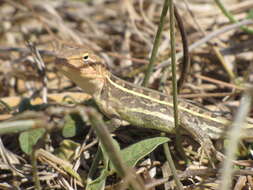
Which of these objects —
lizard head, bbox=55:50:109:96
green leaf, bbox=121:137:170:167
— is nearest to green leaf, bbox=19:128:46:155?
lizard head, bbox=55:50:109:96

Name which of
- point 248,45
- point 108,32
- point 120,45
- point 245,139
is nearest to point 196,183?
point 245,139

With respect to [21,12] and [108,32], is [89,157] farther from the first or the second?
[21,12]

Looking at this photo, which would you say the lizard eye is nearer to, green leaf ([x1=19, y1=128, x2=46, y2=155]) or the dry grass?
the dry grass

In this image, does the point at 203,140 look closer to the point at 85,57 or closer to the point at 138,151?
the point at 138,151

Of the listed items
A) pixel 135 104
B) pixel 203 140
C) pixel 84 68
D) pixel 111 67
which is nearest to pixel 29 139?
pixel 84 68

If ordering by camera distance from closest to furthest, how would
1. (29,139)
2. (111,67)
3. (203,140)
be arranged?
(29,139)
(203,140)
(111,67)

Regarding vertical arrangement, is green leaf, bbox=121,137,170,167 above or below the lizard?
below

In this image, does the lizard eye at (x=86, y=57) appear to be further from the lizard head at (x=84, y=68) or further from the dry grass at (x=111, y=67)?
the dry grass at (x=111, y=67)

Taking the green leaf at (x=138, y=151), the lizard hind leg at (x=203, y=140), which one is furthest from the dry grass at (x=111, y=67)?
the green leaf at (x=138, y=151)
